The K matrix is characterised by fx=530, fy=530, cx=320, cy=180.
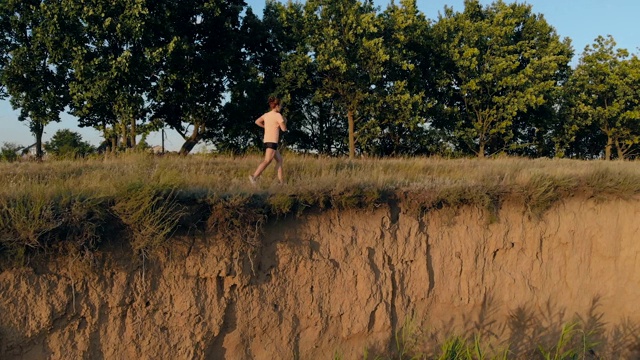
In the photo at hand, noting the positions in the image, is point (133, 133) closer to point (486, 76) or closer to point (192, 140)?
point (192, 140)

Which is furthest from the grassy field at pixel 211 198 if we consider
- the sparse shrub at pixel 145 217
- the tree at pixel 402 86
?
the tree at pixel 402 86

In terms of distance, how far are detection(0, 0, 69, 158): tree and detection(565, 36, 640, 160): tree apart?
2446cm

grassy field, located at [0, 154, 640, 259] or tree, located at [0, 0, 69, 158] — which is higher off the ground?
tree, located at [0, 0, 69, 158]

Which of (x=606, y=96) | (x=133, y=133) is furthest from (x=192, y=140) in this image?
(x=606, y=96)

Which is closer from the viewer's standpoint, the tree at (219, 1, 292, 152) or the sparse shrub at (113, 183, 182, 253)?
the sparse shrub at (113, 183, 182, 253)

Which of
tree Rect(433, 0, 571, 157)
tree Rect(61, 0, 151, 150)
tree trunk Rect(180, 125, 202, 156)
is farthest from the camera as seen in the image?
tree Rect(433, 0, 571, 157)

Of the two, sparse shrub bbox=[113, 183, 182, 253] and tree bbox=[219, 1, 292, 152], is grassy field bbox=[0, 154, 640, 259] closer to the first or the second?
sparse shrub bbox=[113, 183, 182, 253]

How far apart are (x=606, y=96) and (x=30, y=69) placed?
1117 inches

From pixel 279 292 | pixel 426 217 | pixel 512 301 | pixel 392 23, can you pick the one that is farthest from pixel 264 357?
pixel 392 23

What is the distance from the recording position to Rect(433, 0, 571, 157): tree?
968 inches

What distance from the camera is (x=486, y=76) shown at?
80.4 feet

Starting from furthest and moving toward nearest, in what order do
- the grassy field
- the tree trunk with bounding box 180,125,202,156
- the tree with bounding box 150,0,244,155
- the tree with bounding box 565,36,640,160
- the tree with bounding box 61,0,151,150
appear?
the tree with bounding box 565,36,640,160, the tree trunk with bounding box 180,125,202,156, the tree with bounding box 150,0,244,155, the tree with bounding box 61,0,151,150, the grassy field

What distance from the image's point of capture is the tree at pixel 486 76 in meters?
24.6

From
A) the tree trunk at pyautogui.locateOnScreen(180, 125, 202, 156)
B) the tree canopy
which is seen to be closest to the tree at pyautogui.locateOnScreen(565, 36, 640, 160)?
the tree canopy
